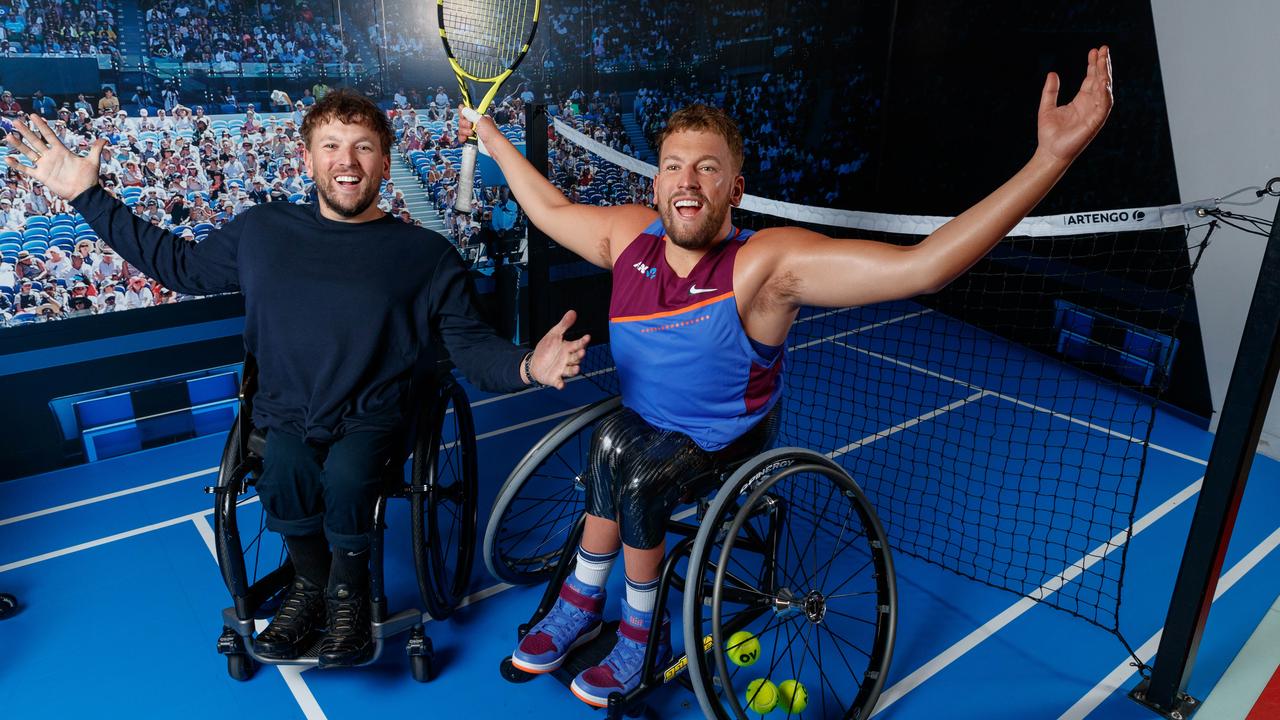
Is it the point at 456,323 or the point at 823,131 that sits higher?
the point at 823,131

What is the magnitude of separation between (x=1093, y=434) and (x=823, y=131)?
10.9 ft

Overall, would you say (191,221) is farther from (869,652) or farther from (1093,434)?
(1093,434)

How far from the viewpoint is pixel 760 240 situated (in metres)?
2.59

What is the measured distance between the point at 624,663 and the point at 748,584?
557mm

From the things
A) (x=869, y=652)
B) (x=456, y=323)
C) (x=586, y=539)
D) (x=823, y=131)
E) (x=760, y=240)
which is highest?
(x=823, y=131)

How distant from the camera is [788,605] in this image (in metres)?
2.56

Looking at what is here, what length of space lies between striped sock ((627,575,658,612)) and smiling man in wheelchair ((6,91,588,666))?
0.73 m

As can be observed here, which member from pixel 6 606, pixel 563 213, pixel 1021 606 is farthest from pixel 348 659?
pixel 1021 606

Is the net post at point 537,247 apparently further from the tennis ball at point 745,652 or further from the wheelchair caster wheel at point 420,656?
the tennis ball at point 745,652

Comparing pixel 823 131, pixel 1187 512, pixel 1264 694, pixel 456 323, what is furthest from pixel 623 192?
pixel 1264 694

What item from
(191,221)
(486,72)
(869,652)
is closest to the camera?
(869,652)

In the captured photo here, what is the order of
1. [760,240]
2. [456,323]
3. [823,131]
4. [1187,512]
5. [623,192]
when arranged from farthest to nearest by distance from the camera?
1. [823,131]
2. [623,192]
3. [1187,512]
4. [456,323]
5. [760,240]

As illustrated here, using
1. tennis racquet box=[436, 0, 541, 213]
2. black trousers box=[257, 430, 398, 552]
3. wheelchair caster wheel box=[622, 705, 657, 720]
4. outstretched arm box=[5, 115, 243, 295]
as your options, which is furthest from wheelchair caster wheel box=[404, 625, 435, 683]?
tennis racquet box=[436, 0, 541, 213]

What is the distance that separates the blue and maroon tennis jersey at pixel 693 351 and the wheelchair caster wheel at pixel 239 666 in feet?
5.15
